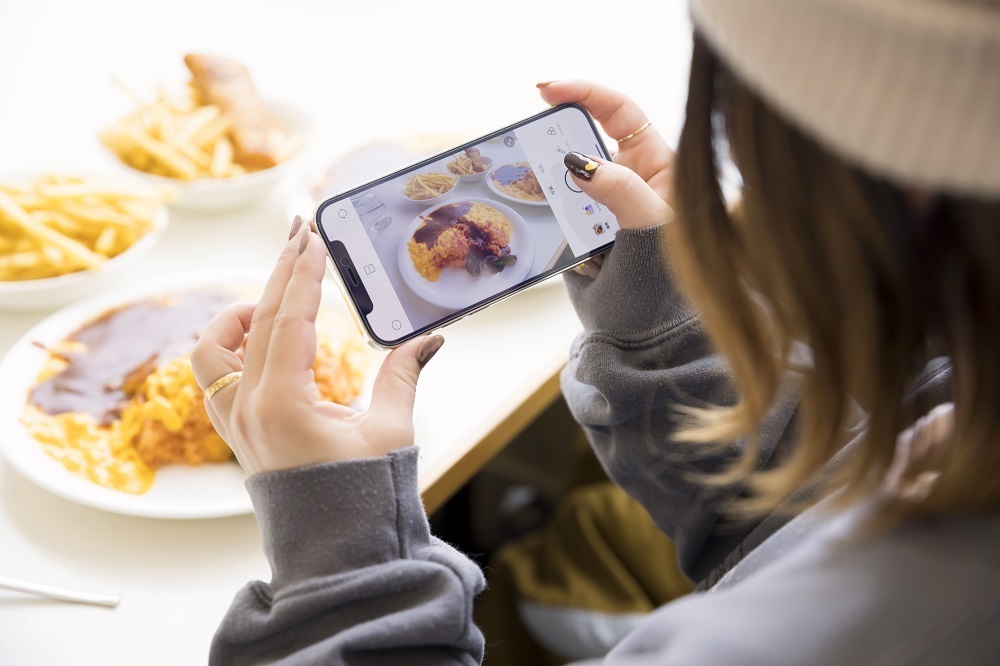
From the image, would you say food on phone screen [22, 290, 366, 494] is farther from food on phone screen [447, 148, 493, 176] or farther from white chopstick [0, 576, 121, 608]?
food on phone screen [447, 148, 493, 176]

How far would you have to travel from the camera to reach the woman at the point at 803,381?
1.12 feet

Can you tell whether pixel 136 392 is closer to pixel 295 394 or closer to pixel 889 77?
pixel 295 394

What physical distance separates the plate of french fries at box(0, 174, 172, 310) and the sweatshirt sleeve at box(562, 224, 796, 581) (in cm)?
53

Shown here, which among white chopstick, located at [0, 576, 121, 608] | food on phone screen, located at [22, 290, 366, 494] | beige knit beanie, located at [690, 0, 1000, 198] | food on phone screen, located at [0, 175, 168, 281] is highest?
beige knit beanie, located at [690, 0, 1000, 198]

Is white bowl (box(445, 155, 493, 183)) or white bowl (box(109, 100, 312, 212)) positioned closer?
white bowl (box(445, 155, 493, 183))

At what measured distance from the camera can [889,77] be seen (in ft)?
1.09

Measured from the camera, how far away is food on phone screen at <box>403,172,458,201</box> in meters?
0.75

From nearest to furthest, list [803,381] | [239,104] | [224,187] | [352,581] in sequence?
[803,381] < [352,581] < [224,187] < [239,104]

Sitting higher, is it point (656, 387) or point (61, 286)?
point (61, 286)

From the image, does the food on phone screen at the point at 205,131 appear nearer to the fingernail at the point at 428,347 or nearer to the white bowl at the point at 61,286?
the white bowl at the point at 61,286

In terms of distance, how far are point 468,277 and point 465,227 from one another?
0.04 metres

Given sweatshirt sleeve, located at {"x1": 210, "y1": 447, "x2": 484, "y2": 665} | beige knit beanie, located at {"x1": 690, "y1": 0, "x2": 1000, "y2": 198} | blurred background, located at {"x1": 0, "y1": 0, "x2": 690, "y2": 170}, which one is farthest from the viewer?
blurred background, located at {"x1": 0, "y1": 0, "x2": 690, "y2": 170}

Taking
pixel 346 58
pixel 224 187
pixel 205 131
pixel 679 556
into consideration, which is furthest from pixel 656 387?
pixel 346 58

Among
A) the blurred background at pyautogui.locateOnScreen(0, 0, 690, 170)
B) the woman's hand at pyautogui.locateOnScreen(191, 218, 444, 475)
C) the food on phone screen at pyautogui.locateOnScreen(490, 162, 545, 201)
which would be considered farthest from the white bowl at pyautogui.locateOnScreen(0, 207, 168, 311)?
the food on phone screen at pyautogui.locateOnScreen(490, 162, 545, 201)
